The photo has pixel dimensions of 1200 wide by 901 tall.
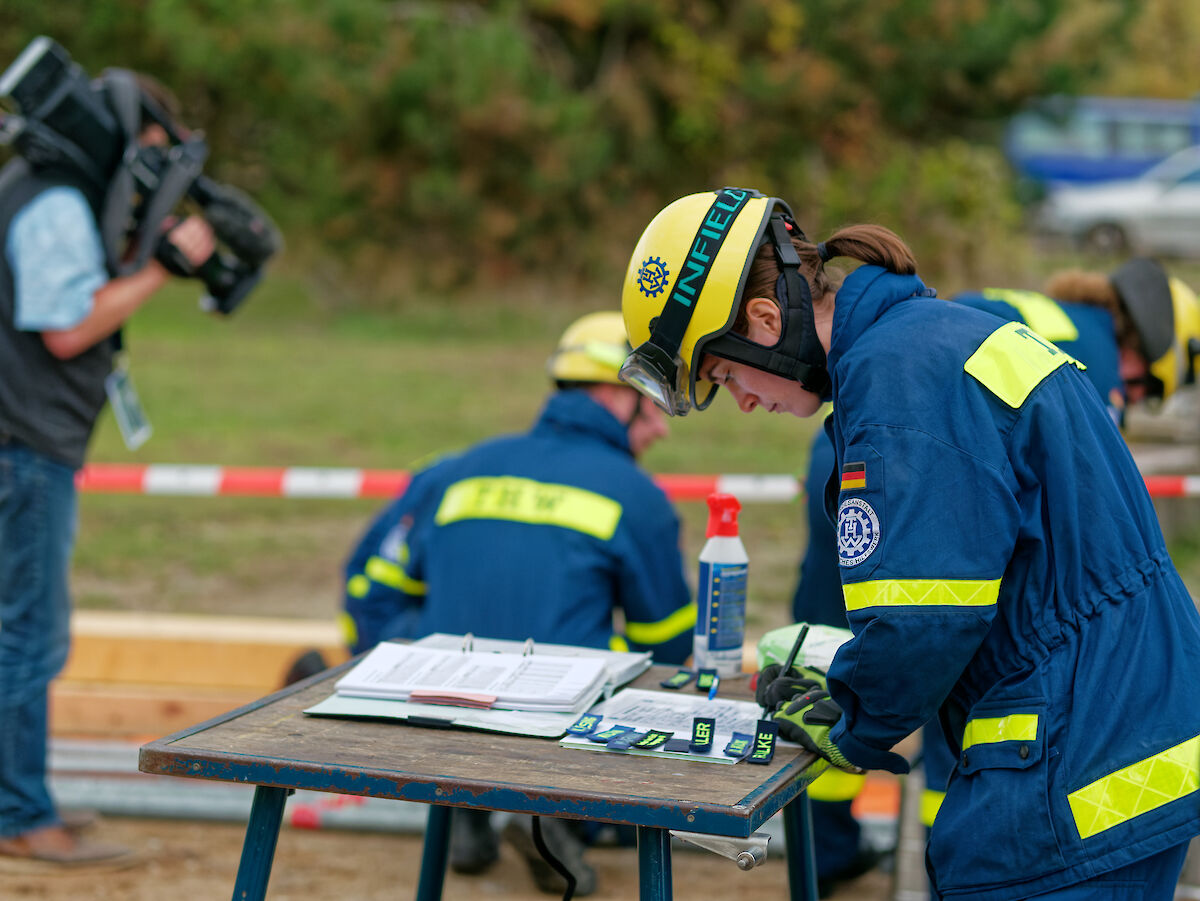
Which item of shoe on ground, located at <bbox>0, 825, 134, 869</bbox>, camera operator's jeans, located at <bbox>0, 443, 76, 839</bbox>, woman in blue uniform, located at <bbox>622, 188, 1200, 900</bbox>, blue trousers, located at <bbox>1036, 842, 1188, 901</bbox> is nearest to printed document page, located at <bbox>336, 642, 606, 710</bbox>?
woman in blue uniform, located at <bbox>622, 188, 1200, 900</bbox>

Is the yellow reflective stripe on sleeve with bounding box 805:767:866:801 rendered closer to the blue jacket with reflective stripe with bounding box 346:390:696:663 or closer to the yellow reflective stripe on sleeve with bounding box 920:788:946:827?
the yellow reflective stripe on sleeve with bounding box 920:788:946:827

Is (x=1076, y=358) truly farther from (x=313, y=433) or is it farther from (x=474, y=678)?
(x=313, y=433)

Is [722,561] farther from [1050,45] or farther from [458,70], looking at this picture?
[1050,45]

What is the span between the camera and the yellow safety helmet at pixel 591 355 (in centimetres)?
443

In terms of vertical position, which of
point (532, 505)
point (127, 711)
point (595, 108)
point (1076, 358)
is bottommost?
point (127, 711)

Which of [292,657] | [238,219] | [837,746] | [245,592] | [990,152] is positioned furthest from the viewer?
[990,152]

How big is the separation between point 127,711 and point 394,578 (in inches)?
69.8

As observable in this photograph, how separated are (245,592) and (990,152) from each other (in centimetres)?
1826

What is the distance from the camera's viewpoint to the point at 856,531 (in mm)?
2334

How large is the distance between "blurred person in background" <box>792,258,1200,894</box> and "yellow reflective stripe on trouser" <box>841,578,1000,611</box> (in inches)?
70.6

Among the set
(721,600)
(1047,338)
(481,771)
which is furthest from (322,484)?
(481,771)

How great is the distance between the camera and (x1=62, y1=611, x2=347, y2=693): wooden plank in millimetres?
5828

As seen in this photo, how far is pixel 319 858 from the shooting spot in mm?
4902

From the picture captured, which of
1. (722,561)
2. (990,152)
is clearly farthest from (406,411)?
(990,152)
